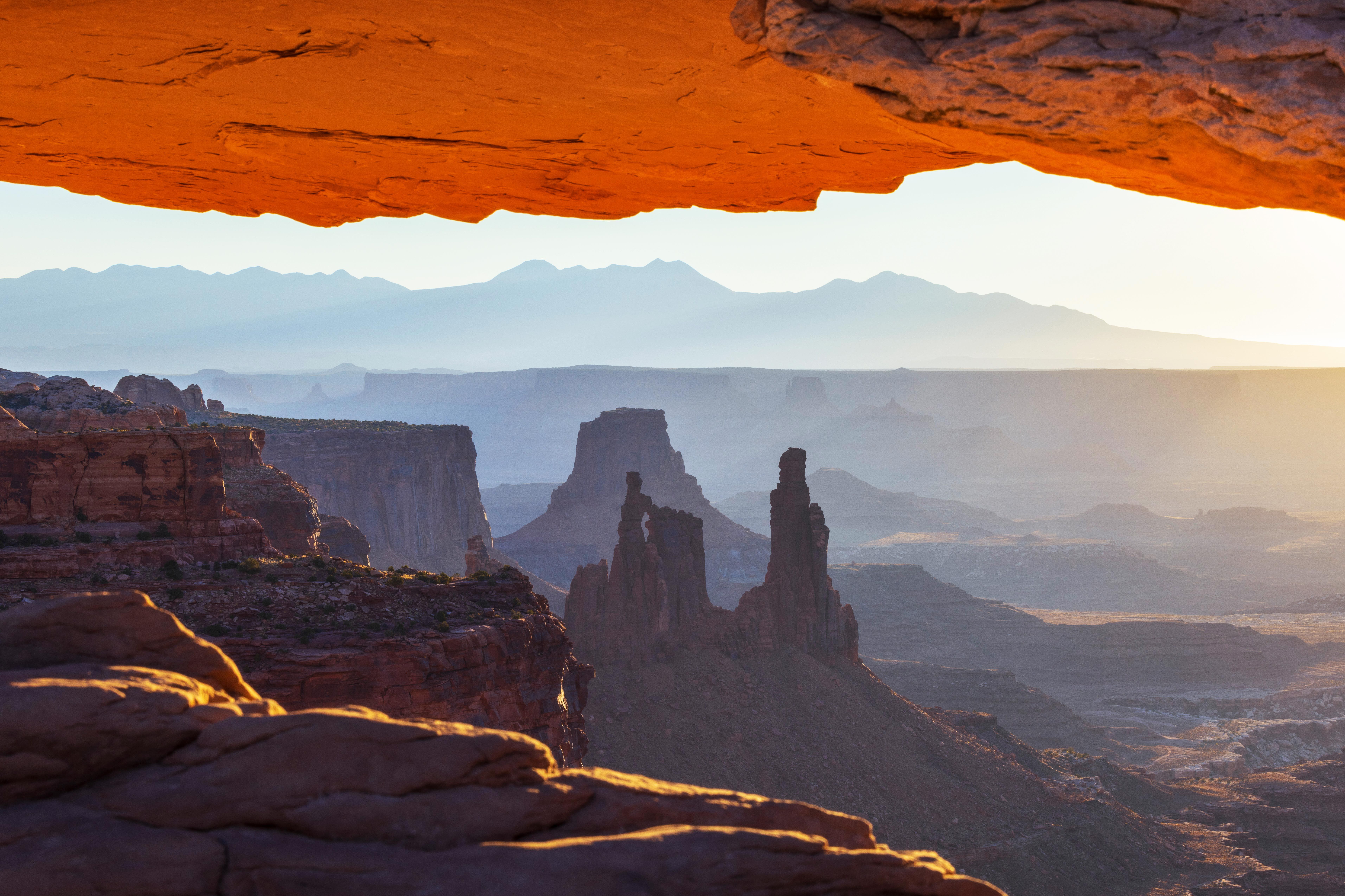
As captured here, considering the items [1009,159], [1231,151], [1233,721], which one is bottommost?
[1233,721]

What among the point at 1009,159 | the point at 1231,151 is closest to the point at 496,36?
the point at 1009,159

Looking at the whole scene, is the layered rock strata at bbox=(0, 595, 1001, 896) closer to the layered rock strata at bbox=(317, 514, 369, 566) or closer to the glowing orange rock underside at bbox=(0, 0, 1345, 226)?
the glowing orange rock underside at bbox=(0, 0, 1345, 226)

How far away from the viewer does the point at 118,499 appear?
31609 mm

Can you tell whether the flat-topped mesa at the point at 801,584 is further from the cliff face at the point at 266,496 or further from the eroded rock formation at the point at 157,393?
the eroded rock formation at the point at 157,393

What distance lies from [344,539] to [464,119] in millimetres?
63847

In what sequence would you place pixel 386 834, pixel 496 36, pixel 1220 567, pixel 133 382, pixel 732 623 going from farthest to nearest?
pixel 1220 567, pixel 133 382, pixel 732 623, pixel 496 36, pixel 386 834

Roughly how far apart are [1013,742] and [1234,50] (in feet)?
195

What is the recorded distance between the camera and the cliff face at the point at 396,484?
9525 cm

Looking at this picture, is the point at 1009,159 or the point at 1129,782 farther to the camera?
the point at 1129,782

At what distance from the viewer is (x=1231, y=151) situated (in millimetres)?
6738

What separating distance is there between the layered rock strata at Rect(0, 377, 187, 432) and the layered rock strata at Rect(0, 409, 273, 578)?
7.49m

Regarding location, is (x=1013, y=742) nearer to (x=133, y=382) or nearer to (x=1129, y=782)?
(x=1129, y=782)

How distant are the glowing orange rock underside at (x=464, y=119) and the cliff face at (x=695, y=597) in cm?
4182

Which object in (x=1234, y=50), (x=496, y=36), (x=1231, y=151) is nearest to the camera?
(x=1234, y=50)
